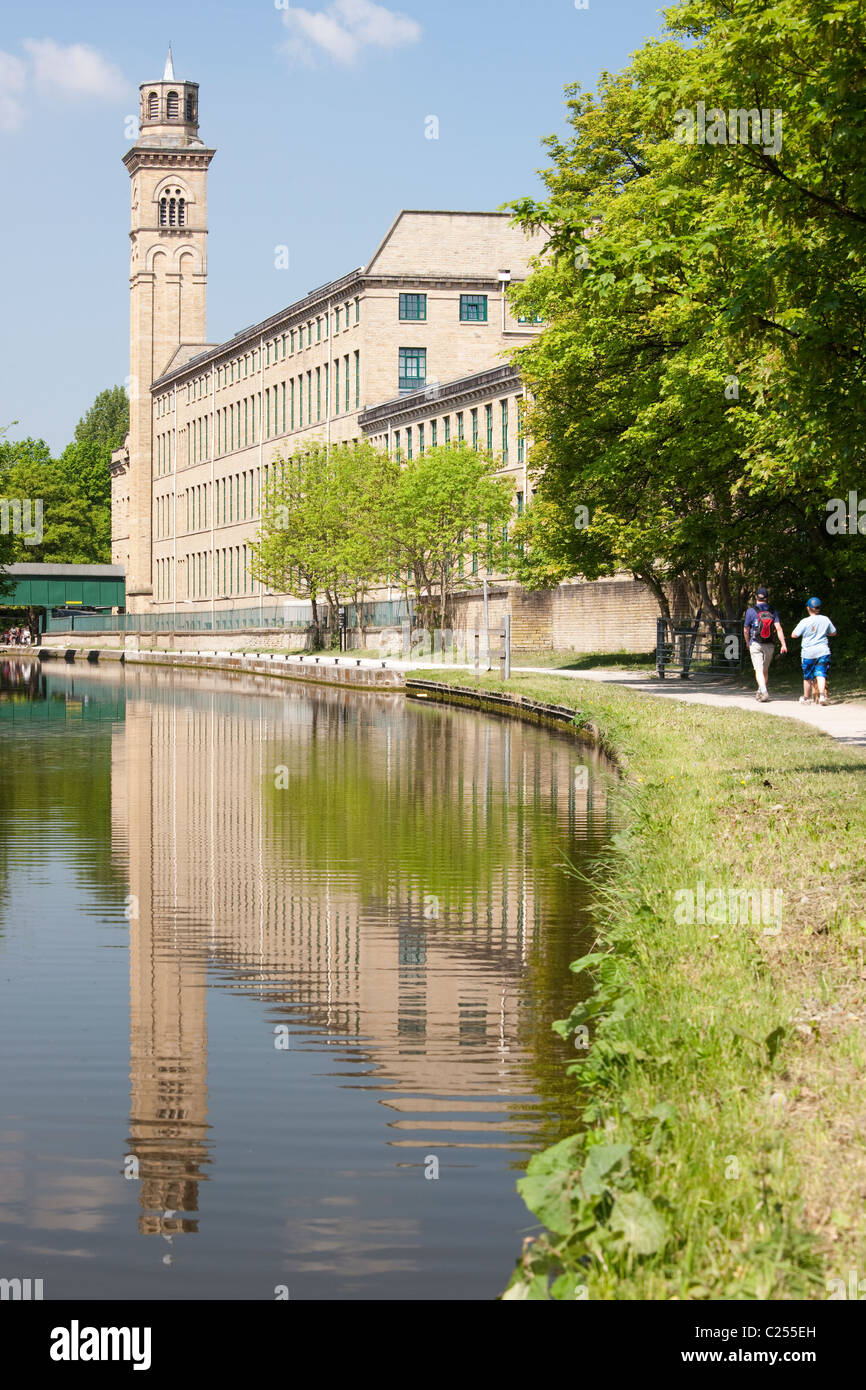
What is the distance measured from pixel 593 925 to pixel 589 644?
A: 4926cm

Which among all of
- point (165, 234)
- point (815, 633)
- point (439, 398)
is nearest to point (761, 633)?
point (815, 633)

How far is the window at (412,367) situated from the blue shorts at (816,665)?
234 ft

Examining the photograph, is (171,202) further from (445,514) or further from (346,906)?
(346,906)

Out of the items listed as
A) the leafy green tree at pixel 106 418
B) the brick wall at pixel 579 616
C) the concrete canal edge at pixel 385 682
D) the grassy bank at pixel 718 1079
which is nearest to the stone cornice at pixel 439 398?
the brick wall at pixel 579 616

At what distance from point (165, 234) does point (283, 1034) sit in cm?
14112

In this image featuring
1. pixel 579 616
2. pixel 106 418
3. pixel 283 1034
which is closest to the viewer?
pixel 283 1034

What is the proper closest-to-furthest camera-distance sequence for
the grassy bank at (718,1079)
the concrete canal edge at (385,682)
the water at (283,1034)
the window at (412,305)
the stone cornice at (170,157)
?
the grassy bank at (718,1079) → the water at (283,1034) → the concrete canal edge at (385,682) → the window at (412,305) → the stone cornice at (170,157)

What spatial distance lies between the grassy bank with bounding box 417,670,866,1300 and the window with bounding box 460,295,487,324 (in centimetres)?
8912

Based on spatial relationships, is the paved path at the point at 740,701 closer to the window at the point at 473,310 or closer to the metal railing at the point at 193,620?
the metal railing at the point at 193,620

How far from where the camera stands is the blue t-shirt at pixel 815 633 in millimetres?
28719

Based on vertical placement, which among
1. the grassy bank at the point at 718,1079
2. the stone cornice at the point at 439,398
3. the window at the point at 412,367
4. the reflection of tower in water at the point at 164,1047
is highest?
the window at the point at 412,367

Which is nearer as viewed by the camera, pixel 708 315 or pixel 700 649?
pixel 708 315

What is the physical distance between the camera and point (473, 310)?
99.8 meters
